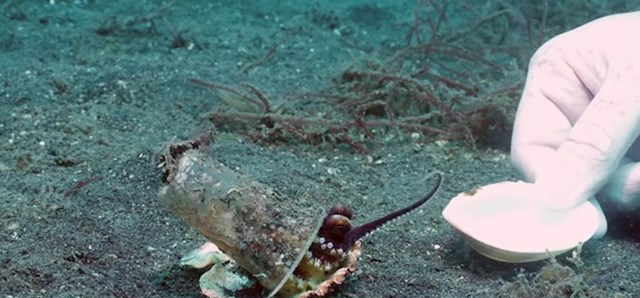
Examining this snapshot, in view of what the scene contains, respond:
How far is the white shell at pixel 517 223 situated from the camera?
7.98 feet

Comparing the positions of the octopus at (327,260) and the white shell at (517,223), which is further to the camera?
the white shell at (517,223)

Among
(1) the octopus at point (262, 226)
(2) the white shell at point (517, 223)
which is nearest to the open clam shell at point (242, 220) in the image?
(1) the octopus at point (262, 226)

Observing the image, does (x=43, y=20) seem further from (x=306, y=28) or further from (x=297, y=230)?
(x=297, y=230)

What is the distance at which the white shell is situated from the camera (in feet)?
7.98

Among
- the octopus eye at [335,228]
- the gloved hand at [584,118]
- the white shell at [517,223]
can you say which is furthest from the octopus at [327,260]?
the gloved hand at [584,118]

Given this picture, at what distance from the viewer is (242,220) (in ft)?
7.09

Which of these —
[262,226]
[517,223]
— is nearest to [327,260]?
[262,226]

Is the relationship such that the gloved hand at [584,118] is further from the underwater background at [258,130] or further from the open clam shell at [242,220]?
the open clam shell at [242,220]

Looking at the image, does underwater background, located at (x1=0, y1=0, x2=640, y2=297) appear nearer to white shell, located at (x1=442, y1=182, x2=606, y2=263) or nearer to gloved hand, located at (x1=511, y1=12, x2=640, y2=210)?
white shell, located at (x1=442, y1=182, x2=606, y2=263)

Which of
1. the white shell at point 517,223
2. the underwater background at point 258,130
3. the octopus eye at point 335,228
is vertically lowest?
the underwater background at point 258,130

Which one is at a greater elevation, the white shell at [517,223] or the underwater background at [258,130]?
the white shell at [517,223]

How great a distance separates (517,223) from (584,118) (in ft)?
1.39

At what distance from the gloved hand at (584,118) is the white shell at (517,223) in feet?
0.21

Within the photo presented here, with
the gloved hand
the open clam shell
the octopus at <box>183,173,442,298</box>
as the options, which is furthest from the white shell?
the open clam shell
